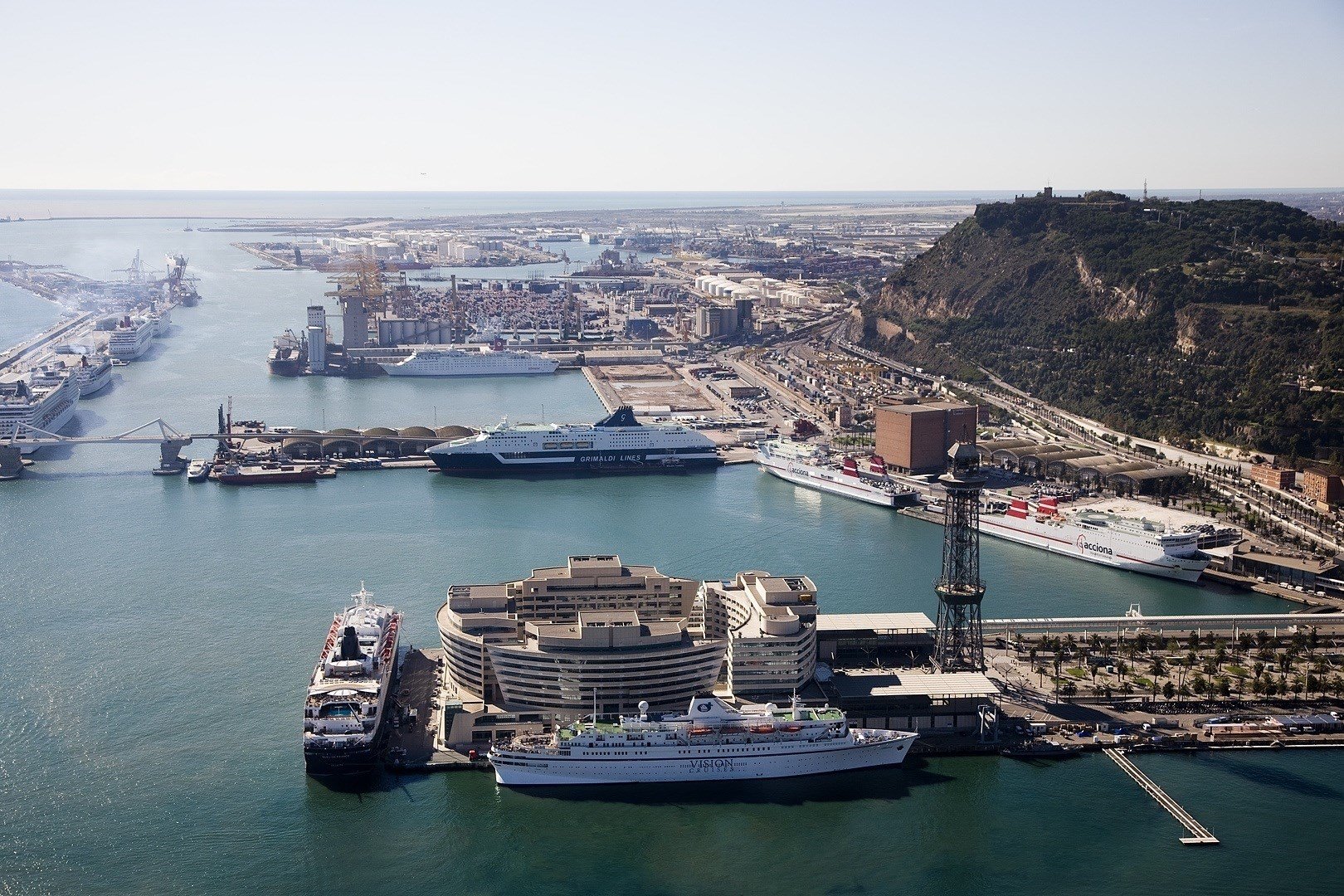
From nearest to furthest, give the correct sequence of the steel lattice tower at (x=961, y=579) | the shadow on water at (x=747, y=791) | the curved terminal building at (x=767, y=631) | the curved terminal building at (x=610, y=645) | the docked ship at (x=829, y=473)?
the shadow on water at (x=747, y=791) → the curved terminal building at (x=610, y=645) → the curved terminal building at (x=767, y=631) → the steel lattice tower at (x=961, y=579) → the docked ship at (x=829, y=473)

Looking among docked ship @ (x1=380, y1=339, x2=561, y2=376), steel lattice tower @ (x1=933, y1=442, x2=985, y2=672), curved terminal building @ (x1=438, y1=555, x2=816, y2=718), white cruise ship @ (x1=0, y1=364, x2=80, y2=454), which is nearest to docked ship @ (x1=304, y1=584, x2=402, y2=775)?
curved terminal building @ (x1=438, y1=555, x2=816, y2=718)

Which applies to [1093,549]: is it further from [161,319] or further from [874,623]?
[161,319]

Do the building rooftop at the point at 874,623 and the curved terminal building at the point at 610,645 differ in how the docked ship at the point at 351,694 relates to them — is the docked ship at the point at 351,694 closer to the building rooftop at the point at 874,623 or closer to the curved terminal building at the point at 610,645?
the curved terminal building at the point at 610,645

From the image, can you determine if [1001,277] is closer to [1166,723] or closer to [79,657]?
[1166,723]

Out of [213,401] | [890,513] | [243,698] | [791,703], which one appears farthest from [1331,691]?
[213,401]

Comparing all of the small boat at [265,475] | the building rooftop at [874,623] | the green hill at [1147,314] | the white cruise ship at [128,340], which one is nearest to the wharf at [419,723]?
the building rooftop at [874,623]

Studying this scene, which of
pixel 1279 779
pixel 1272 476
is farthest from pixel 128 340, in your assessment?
pixel 1279 779
